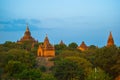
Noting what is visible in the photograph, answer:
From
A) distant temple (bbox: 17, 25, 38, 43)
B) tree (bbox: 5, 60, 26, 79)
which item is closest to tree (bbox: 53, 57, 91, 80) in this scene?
tree (bbox: 5, 60, 26, 79)

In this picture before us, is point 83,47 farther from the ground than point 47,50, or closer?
farther from the ground

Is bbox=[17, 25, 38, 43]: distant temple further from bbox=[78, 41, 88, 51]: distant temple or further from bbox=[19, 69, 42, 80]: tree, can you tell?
bbox=[19, 69, 42, 80]: tree

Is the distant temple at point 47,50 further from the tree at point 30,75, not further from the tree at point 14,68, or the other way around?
the tree at point 30,75

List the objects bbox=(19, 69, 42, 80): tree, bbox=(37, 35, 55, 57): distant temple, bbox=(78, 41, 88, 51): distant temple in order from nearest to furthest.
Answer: bbox=(19, 69, 42, 80): tree, bbox=(37, 35, 55, 57): distant temple, bbox=(78, 41, 88, 51): distant temple

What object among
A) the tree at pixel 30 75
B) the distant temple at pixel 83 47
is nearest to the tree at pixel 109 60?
the tree at pixel 30 75

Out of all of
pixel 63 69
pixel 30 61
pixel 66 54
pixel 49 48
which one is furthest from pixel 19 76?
pixel 49 48

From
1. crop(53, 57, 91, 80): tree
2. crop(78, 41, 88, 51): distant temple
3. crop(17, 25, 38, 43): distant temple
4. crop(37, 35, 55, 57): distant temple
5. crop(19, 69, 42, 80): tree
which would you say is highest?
crop(17, 25, 38, 43): distant temple

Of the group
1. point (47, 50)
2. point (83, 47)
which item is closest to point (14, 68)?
point (47, 50)

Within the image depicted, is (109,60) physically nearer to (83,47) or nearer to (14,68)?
(14,68)

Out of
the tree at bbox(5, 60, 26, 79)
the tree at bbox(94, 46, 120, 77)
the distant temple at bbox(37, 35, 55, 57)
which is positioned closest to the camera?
the tree at bbox(5, 60, 26, 79)

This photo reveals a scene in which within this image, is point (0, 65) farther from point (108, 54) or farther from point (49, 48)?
point (49, 48)

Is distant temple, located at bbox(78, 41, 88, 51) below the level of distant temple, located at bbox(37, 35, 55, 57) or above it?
above

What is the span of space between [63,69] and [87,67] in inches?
106

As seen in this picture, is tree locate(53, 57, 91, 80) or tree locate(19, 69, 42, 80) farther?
tree locate(53, 57, 91, 80)
